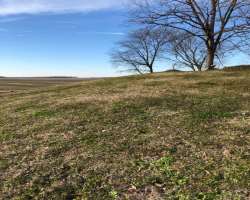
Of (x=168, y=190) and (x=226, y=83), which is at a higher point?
(x=226, y=83)

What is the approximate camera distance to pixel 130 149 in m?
7.61

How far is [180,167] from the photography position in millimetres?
6539

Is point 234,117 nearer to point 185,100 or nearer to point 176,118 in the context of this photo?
point 176,118

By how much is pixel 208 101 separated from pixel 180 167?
228 inches

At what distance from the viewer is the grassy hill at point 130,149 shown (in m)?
5.96

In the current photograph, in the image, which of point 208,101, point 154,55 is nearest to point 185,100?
point 208,101

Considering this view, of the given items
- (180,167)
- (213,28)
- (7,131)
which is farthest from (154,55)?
(180,167)

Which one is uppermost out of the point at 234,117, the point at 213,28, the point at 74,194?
the point at 213,28

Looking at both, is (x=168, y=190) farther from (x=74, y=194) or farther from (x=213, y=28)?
(x=213, y=28)

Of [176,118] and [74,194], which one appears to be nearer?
[74,194]

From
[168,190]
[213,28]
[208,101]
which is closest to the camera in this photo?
[168,190]

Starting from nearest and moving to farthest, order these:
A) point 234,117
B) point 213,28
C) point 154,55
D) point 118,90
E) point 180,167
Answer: point 180,167, point 234,117, point 118,90, point 213,28, point 154,55

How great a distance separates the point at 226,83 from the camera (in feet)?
52.5

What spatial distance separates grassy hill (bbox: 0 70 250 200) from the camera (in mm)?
5957
